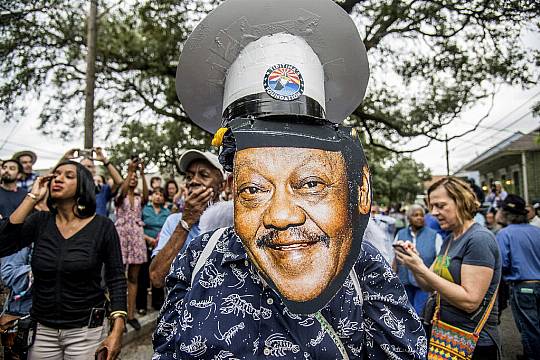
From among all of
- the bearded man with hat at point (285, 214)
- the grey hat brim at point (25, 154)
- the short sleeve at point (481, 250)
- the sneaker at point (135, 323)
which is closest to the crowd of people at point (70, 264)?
the bearded man with hat at point (285, 214)

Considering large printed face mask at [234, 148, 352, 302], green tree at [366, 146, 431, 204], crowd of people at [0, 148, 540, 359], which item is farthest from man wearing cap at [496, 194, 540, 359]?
green tree at [366, 146, 431, 204]

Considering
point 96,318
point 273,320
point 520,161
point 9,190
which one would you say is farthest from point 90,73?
point 520,161

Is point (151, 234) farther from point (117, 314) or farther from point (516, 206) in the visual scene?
point (516, 206)

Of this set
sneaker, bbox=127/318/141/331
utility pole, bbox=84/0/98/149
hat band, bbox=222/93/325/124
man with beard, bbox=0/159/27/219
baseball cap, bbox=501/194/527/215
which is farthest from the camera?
utility pole, bbox=84/0/98/149

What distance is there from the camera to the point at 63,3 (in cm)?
712

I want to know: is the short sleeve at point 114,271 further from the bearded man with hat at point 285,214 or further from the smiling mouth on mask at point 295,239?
the smiling mouth on mask at point 295,239

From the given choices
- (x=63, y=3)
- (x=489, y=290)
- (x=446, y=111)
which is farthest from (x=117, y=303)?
(x=446, y=111)

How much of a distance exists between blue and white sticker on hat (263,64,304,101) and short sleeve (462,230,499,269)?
5.66 ft

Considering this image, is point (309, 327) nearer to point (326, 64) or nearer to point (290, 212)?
point (290, 212)

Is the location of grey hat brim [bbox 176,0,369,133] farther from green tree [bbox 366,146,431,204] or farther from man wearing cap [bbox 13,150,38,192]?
green tree [bbox 366,146,431,204]

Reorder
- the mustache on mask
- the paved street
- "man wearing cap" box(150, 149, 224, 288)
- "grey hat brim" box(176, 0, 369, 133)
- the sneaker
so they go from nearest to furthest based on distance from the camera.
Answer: the mustache on mask
"grey hat brim" box(176, 0, 369, 133)
"man wearing cap" box(150, 149, 224, 288)
the paved street
the sneaker

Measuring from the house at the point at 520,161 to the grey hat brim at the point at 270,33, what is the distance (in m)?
18.6

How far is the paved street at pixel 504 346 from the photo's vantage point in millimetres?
4688

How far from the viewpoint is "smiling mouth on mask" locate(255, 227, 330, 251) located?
1.06 m
